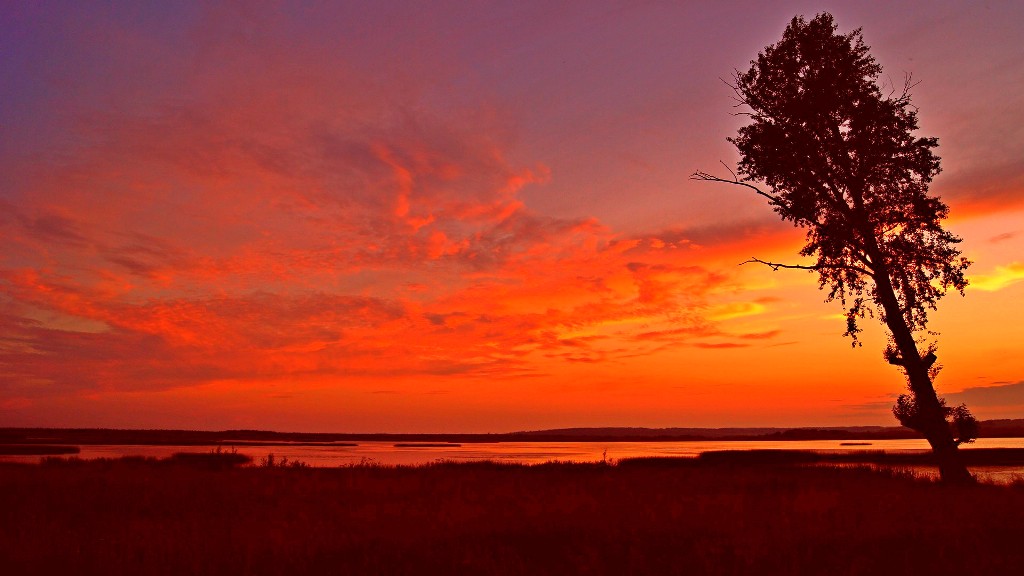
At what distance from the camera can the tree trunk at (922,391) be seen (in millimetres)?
21422

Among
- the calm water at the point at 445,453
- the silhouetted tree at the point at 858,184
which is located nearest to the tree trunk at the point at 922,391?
the silhouetted tree at the point at 858,184

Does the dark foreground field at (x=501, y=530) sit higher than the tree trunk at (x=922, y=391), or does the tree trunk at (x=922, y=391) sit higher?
the tree trunk at (x=922, y=391)

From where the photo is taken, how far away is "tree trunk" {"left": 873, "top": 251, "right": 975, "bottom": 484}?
21.4m

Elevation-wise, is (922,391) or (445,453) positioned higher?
(922,391)

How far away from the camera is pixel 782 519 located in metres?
13.8

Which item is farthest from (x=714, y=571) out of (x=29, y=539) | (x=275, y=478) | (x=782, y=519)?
(x=275, y=478)

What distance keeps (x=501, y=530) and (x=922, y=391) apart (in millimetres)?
16436

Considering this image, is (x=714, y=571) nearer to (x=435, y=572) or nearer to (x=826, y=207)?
(x=435, y=572)

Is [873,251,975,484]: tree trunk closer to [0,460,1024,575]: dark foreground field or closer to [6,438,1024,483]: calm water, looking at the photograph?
[0,460,1024,575]: dark foreground field

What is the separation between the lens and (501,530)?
12.8 m

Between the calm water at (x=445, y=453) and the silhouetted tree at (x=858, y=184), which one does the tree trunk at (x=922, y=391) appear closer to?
the silhouetted tree at (x=858, y=184)

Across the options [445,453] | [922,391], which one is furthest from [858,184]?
[445,453]

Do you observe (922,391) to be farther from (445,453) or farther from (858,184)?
(445,453)

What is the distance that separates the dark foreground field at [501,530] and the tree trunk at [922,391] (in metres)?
1.49
